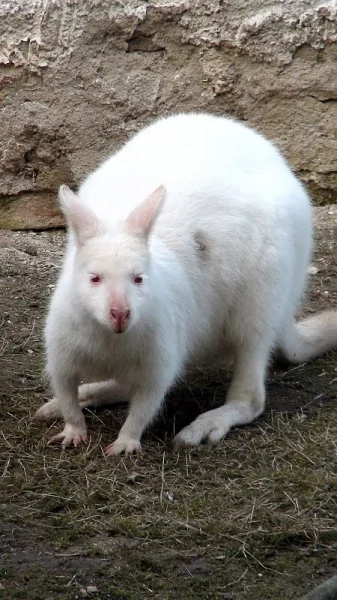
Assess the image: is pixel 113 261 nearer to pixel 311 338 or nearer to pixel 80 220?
pixel 80 220

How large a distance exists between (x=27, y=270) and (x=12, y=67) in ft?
4.17

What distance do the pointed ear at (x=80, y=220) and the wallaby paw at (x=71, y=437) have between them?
2.56ft

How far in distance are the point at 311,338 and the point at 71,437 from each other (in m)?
1.39

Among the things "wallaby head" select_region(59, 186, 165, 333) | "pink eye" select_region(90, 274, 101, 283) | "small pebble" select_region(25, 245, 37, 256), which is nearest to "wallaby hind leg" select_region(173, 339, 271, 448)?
"wallaby head" select_region(59, 186, 165, 333)

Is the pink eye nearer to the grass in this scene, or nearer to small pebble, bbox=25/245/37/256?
the grass

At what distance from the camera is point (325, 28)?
6.24 metres

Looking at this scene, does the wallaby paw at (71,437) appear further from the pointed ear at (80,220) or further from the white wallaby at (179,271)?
the pointed ear at (80,220)

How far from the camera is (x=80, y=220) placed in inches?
144

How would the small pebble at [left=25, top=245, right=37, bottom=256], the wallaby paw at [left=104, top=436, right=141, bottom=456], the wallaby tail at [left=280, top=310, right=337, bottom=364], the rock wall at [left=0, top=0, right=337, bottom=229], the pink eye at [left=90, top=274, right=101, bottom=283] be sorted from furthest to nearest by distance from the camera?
the rock wall at [left=0, top=0, right=337, bottom=229]
the small pebble at [left=25, top=245, right=37, bottom=256]
the wallaby tail at [left=280, top=310, right=337, bottom=364]
the wallaby paw at [left=104, top=436, right=141, bottom=456]
the pink eye at [left=90, top=274, right=101, bottom=283]

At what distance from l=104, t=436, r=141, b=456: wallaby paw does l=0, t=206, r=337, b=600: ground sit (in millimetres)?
35

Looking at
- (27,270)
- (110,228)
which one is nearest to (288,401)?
(110,228)

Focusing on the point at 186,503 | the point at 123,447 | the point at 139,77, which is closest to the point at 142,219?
the point at 123,447

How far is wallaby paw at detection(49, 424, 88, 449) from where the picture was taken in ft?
13.2

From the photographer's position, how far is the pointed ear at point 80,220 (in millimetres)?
3656
